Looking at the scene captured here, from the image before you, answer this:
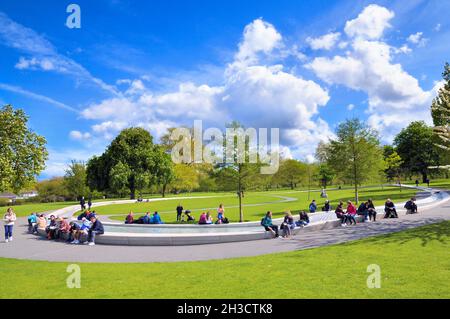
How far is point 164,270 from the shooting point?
1048 cm

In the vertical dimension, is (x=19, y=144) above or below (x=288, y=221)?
above

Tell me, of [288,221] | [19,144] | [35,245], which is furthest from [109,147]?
[288,221]

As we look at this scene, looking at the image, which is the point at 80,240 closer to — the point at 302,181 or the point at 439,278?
the point at 439,278

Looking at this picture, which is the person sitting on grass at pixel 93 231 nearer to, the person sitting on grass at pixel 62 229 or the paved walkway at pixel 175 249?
the paved walkway at pixel 175 249

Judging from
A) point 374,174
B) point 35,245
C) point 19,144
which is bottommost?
point 35,245

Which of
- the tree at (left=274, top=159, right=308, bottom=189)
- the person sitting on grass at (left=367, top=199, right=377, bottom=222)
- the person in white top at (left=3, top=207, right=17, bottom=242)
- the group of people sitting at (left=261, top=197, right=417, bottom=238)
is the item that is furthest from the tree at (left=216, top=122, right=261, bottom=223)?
the tree at (left=274, top=159, right=308, bottom=189)

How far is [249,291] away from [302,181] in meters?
87.2

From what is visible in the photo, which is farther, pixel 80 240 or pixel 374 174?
pixel 374 174

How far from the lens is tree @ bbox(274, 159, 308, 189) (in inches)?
3482

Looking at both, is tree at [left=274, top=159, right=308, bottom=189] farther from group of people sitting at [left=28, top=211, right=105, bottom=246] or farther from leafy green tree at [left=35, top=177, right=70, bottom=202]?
group of people sitting at [left=28, top=211, right=105, bottom=246]

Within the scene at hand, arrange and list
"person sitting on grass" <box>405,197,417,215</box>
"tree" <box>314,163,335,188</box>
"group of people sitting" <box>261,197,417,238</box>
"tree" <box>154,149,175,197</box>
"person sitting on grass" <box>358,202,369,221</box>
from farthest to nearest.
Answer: "tree" <box>314,163,335,188</box>
"tree" <box>154,149,175,197</box>
"person sitting on grass" <box>405,197,417,215</box>
"person sitting on grass" <box>358,202,369,221</box>
"group of people sitting" <box>261,197,417,238</box>

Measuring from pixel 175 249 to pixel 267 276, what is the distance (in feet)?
21.7

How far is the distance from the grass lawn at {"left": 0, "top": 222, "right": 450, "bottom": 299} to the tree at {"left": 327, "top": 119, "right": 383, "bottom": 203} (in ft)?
73.2
